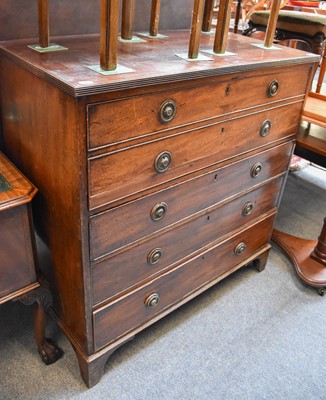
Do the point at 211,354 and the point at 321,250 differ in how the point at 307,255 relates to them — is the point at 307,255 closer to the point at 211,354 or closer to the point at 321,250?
the point at 321,250

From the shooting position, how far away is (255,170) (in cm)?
147

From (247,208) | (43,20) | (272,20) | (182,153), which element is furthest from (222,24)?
(247,208)

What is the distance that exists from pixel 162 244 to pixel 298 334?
745 millimetres

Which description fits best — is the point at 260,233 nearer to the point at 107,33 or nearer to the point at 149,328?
the point at 149,328

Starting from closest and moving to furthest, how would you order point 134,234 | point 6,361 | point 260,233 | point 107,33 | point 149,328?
1. point 107,33
2. point 134,234
3. point 6,361
4. point 149,328
5. point 260,233

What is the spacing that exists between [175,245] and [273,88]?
61 cm

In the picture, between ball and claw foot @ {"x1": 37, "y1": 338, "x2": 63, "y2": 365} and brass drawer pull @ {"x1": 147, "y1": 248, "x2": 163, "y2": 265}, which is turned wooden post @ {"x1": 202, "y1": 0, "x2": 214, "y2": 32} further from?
ball and claw foot @ {"x1": 37, "y1": 338, "x2": 63, "y2": 365}

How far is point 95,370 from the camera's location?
1.32 meters

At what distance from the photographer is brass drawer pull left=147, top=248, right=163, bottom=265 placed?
4.15 ft

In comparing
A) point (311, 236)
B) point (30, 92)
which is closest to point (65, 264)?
point (30, 92)

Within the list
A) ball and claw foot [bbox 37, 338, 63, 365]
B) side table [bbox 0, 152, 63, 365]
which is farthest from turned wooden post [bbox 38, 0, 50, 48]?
ball and claw foot [bbox 37, 338, 63, 365]

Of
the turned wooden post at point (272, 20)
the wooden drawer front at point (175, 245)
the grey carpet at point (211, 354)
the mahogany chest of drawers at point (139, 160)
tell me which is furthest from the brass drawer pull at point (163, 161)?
the grey carpet at point (211, 354)

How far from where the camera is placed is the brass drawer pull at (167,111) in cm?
101

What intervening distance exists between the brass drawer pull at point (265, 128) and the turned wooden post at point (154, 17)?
0.49 meters
